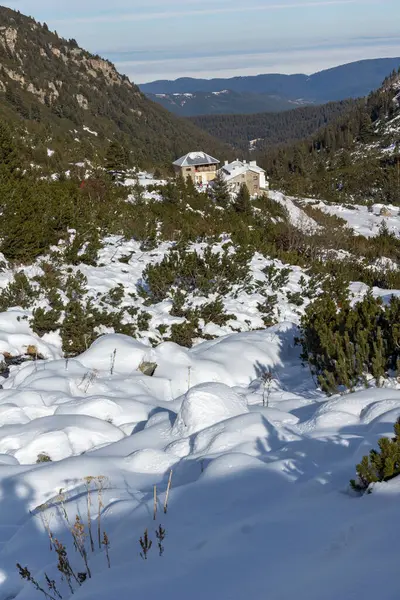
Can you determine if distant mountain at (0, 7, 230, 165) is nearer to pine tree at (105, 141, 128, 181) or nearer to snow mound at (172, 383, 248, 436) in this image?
pine tree at (105, 141, 128, 181)

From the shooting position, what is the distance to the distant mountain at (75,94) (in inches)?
2376

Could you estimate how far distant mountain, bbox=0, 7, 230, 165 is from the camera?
60344mm

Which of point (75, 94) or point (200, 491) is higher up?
point (75, 94)

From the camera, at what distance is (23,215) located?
1128 centimetres

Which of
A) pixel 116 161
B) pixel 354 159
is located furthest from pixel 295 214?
pixel 354 159

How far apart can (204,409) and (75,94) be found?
87201 mm

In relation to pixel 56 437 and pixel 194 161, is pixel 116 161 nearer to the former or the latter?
pixel 194 161

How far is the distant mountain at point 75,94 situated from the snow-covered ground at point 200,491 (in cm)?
4616

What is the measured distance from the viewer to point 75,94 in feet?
262

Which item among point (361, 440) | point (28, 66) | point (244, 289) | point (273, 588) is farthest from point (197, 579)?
point (28, 66)

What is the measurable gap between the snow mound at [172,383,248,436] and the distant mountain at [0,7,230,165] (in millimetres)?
46451

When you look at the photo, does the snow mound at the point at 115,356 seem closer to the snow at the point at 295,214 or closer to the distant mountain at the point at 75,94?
the snow at the point at 295,214

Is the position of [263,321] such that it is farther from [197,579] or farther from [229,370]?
[197,579]

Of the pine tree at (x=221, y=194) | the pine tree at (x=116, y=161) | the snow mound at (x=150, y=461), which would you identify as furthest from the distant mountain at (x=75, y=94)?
the snow mound at (x=150, y=461)
